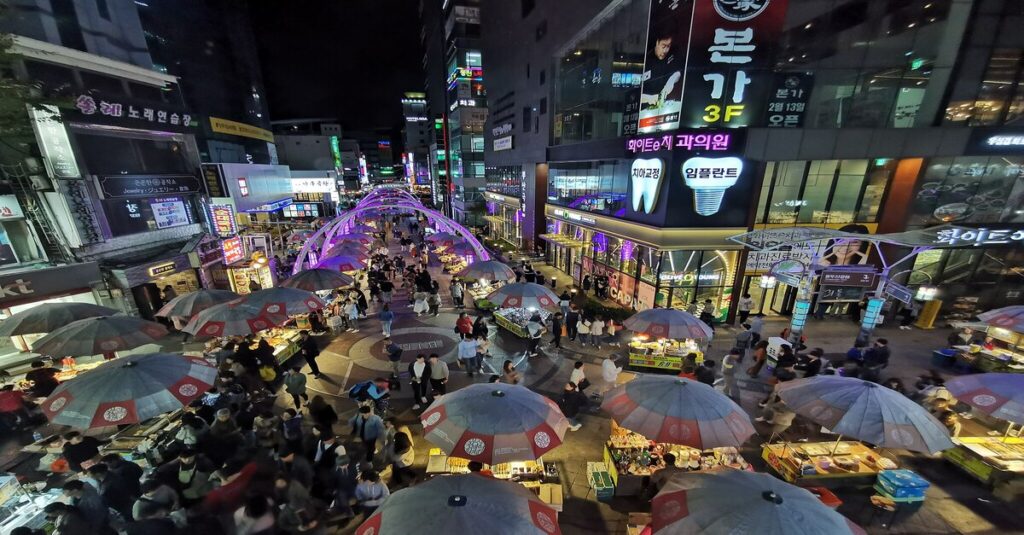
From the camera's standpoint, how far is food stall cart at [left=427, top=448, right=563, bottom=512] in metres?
7.33

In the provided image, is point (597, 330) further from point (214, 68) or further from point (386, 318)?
point (214, 68)

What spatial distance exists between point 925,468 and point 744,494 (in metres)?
8.20

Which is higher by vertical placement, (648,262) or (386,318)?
(648,262)

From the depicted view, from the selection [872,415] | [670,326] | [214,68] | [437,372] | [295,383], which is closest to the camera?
[872,415]

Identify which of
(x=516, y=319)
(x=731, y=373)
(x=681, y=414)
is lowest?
(x=731, y=373)

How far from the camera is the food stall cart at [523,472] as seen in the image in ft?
24.0

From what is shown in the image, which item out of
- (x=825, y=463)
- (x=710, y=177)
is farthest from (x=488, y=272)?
(x=825, y=463)

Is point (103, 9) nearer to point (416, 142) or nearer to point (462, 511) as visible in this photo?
point (462, 511)

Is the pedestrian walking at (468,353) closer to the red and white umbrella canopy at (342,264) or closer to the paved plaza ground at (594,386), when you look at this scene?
the paved plaza ground at (594,386)

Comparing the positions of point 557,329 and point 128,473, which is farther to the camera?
point 557,329

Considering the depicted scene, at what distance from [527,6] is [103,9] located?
25.2 m

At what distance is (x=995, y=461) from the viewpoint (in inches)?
319

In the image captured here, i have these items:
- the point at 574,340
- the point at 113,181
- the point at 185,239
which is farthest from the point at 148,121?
the point at 574,340

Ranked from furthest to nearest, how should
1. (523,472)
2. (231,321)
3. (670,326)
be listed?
(670,326) < (231,321) < (523,472)
